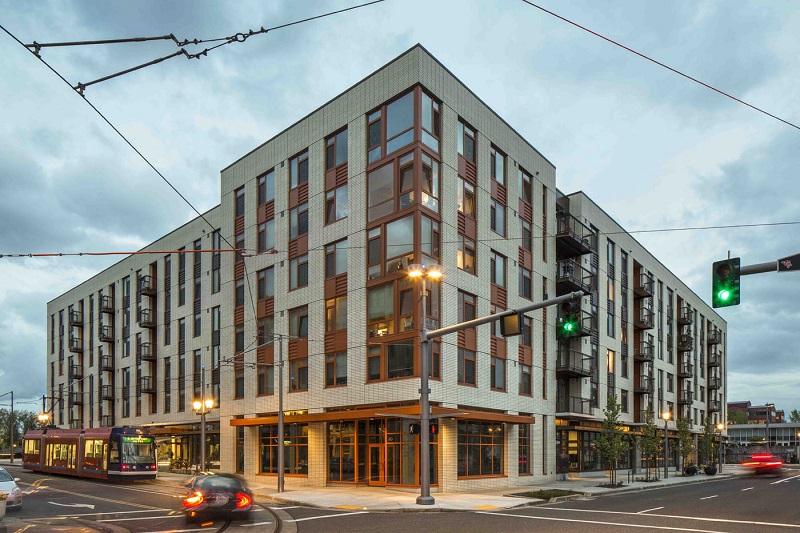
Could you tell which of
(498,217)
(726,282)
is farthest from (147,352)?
(726,282)

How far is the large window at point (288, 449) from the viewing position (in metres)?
39.2

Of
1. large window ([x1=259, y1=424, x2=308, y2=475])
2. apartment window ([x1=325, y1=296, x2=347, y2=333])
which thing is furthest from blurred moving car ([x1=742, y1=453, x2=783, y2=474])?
apartment window ([x1=325, y1=296, x2=347, y2=333])

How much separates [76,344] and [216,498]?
201ft

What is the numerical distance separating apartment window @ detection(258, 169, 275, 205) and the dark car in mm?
26104

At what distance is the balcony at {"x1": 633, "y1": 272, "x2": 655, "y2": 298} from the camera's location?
60500 mm

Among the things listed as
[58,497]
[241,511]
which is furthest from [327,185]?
[241,511]

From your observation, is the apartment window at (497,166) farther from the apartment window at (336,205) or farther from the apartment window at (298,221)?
the apartment window at (298,221)

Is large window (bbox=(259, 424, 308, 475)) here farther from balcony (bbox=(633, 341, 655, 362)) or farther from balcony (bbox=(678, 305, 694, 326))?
balcony (bbox=(678, 305, 694, 326))

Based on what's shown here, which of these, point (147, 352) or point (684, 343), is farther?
point (684, 343)

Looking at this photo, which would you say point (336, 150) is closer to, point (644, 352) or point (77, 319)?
point (644, 352)

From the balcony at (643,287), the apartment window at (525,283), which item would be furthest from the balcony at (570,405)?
the balcony at (643,287)

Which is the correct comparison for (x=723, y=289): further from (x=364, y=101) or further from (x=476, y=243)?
(x=364, y=101)

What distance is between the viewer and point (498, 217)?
132ft

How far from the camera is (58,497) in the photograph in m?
29.7
